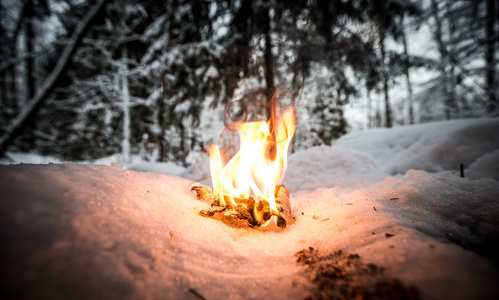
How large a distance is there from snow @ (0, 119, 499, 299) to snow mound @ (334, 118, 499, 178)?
209 centimetres

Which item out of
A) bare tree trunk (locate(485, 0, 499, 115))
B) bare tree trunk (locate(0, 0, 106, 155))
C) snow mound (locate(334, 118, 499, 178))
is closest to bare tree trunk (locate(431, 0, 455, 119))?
bare tree trunk (locate(485, 0, 499, 115))

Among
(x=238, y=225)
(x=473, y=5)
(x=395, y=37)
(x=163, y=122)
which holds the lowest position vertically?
(x=238, y=225)

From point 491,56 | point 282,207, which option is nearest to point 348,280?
point 282,207

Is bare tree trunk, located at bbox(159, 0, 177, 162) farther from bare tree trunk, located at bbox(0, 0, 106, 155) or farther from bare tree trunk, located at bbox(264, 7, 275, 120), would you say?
bare tree trunk, located at bbox(264, 7, 275, 120)

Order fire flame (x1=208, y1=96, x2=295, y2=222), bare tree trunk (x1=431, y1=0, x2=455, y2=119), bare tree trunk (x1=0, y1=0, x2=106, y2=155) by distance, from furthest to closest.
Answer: bare tree trunk (x1=431, y1=0, x2=455, y2=119) < bare tree trunk (x1=0, y1=0, x2=106, y2=155) < fire flame (x1=208, y1=96, x2=295, y2=222)

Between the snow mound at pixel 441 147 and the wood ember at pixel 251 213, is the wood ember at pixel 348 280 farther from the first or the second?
the snow mound at pixel 441 147

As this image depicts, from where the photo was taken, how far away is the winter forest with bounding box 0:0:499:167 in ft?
12.6

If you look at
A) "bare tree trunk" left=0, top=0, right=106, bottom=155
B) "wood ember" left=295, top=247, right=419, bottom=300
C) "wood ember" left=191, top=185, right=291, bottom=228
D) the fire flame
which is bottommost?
"wood ember" left=295, top=247, right=419, bottom=300

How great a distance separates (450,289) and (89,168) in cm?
218

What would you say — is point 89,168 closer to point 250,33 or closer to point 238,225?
point 238,225

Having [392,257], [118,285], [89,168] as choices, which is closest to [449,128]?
[392,257]

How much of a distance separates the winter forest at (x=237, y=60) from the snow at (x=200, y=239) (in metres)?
1.35

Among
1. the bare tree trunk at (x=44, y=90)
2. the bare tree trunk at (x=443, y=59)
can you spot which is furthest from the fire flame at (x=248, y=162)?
the bare tree trunk at (x=443, y=59)

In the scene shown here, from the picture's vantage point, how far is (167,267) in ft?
2.95
